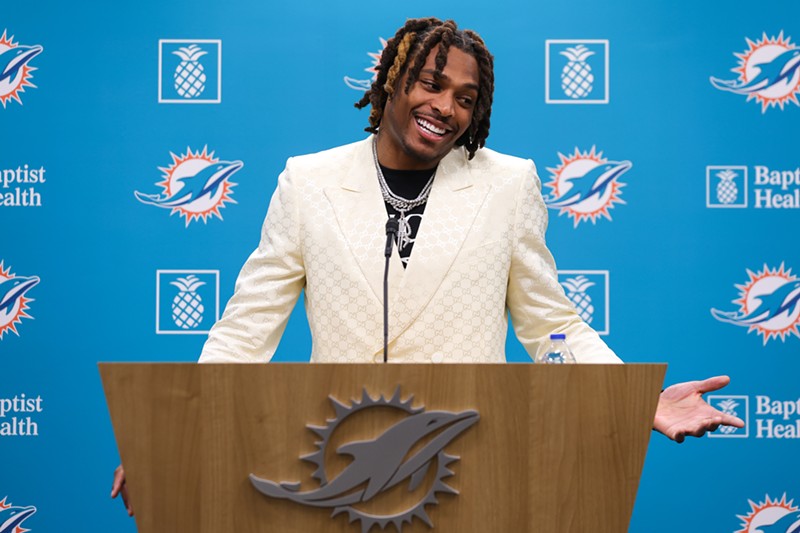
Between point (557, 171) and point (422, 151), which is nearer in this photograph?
point (422, 151)

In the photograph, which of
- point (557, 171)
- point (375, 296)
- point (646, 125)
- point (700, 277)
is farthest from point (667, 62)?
point (375, 296)

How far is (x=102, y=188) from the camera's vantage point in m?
3.71

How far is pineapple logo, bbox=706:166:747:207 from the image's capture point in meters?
3.64

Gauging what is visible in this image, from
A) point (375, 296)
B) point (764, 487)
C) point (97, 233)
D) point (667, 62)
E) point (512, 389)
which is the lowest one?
point (764, 487)

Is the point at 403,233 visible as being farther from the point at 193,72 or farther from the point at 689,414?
the point at 193,72

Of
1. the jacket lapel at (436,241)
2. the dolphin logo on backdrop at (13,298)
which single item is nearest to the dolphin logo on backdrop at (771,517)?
the jacket lapel at (436,241)

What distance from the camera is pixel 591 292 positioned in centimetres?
362

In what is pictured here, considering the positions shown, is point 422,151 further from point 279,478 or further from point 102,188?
point 102,188

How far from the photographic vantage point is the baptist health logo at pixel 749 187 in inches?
143

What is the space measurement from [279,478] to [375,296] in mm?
727

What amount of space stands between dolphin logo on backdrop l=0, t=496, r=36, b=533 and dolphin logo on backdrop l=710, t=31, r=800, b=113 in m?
3.01

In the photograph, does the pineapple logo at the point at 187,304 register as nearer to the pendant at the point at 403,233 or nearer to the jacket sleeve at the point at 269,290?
the jacket sleeve at the point at 269,290

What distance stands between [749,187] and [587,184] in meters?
0.60

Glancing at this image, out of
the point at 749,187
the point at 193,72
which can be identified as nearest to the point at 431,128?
the point at 193,72
